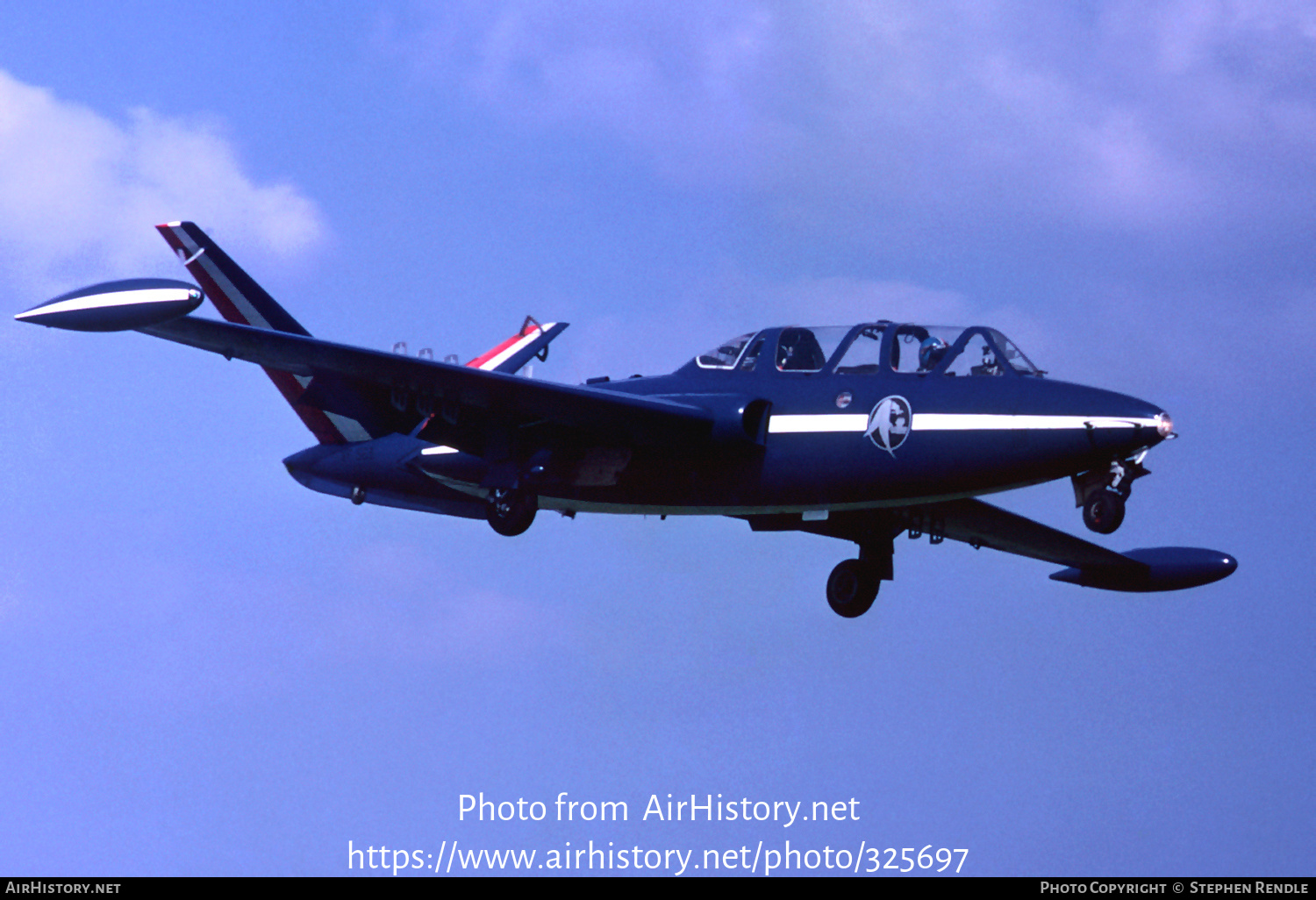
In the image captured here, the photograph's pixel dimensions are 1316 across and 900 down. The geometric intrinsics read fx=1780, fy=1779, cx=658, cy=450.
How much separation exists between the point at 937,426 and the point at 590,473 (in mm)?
6398

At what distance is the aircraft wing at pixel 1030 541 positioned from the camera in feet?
102

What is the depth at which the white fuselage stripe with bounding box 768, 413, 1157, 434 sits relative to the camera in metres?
24.3

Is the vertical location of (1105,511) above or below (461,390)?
below

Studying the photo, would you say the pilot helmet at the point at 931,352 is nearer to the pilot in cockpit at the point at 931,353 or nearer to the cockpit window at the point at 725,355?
the pilot in cockpit at the point at 931,353

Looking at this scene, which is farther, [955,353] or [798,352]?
[798,352]

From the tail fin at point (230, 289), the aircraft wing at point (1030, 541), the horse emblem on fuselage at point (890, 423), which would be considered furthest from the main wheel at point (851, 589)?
the tail fin at point (230, 289)

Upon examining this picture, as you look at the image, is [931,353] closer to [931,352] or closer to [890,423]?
[931,352]

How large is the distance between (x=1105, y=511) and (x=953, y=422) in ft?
8.47

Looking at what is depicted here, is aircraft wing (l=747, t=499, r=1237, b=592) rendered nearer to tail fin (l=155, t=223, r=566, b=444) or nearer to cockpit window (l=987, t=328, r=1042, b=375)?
cockpit window (l=987, t=328, r=1042, b=375)

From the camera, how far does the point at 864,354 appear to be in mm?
26719

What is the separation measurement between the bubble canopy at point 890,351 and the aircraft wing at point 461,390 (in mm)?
1579

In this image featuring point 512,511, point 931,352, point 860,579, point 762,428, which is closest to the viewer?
point 931,352

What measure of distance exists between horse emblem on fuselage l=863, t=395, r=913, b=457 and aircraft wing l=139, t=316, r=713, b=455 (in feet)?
8.69

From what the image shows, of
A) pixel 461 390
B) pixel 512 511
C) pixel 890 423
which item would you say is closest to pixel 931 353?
pixel 890 423
